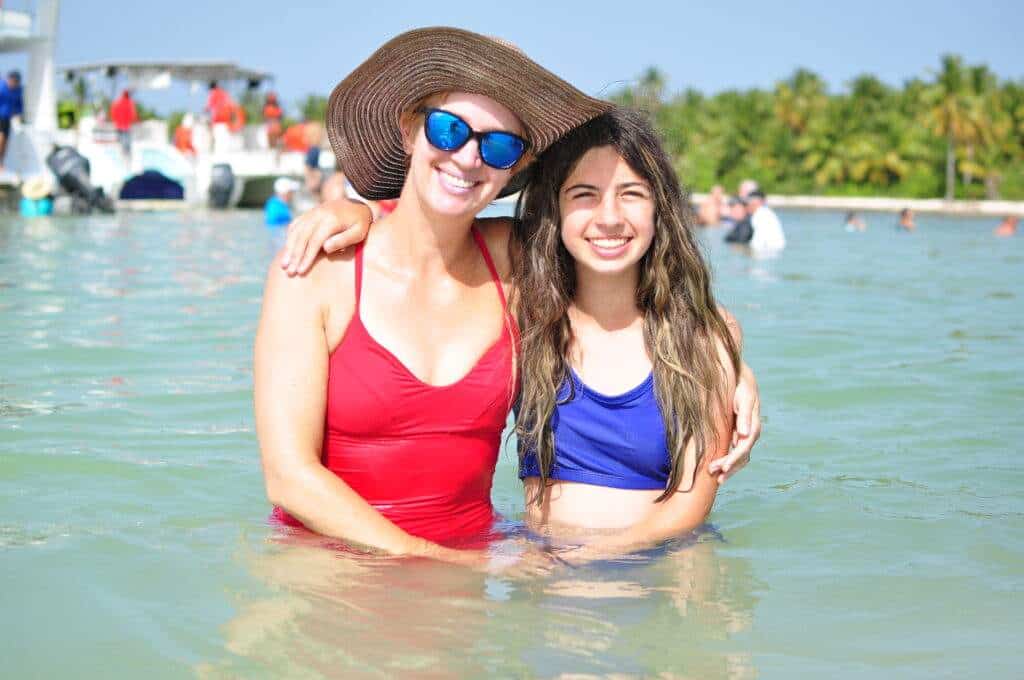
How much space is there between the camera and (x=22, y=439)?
5.42m

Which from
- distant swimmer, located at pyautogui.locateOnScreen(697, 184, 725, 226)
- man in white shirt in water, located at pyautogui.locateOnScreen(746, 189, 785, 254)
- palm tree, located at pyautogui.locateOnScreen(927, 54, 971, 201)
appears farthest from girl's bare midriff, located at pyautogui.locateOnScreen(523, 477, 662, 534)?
palm tree, located at pyautogui.locateOnScreen(927, 54, 971, 201)

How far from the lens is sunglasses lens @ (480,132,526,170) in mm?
3404

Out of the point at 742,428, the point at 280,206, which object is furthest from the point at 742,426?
the point at 280,206

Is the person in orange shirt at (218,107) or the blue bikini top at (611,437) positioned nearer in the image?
the blue bikini top at (611,437)

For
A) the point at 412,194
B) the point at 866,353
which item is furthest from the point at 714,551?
the point at 866,353

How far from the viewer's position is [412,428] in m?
3.56

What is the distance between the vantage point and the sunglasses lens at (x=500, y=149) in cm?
340

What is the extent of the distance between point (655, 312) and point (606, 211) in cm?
40

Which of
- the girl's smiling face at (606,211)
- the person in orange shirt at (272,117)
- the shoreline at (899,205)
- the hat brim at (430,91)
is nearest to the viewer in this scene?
the hat brim at (430,91)

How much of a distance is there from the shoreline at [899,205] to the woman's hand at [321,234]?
155 feet

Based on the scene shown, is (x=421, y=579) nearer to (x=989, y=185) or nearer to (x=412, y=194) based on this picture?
(x=412, y=194)

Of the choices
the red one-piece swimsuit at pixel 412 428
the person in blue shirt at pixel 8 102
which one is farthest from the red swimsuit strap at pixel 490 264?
the person in blue shirt at pixel 8 102

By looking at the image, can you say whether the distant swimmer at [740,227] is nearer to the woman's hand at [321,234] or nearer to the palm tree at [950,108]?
the woman's hand at [321,234]

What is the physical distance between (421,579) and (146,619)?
0.73 meters
